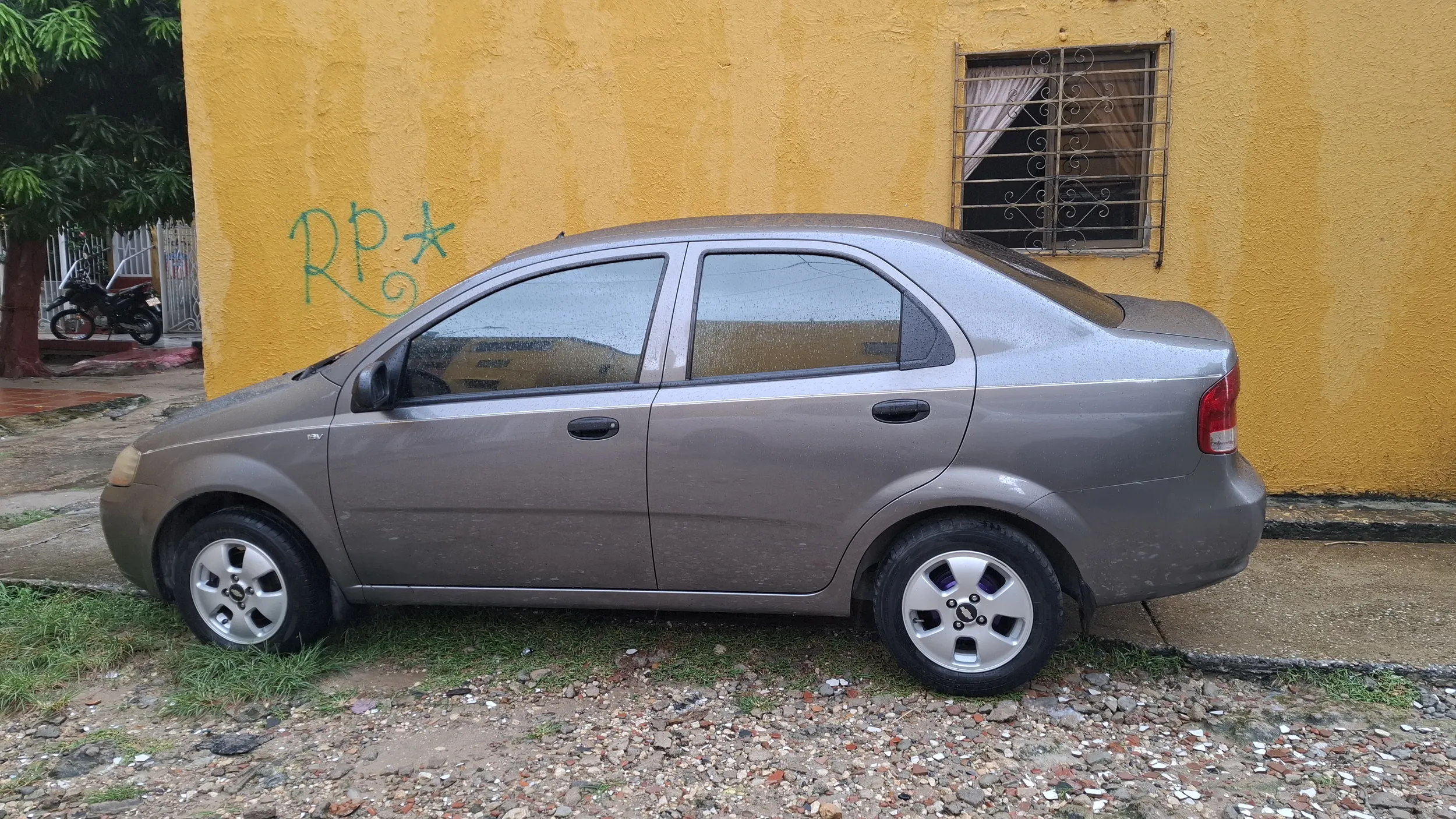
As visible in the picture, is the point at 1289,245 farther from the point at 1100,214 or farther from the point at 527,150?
the point at 527,150

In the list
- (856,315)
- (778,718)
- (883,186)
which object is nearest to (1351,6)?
(883,186)

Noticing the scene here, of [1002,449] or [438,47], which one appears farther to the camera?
[438,47]

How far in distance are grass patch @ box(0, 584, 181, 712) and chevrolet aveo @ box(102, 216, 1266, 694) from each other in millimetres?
388

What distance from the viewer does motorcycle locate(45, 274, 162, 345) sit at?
14.9 meters

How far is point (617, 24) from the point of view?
20.0ft

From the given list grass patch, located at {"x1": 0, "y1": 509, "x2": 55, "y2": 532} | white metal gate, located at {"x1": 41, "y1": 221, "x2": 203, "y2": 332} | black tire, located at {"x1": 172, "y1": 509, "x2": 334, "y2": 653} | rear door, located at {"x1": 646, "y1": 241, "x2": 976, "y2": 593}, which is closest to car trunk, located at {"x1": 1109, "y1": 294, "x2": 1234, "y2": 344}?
rear door, located at {"x1": 646, "y1": 241, "x2": 976, "y2": 593}

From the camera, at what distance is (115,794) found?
10.6 feet

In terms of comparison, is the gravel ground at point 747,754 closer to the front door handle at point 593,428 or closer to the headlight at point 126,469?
the headlight at point 126,469

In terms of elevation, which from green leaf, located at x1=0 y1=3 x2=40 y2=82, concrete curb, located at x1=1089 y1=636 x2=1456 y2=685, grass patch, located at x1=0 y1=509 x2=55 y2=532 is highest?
green leaf, located at x1=0 y1=3 x2=40 y2=82

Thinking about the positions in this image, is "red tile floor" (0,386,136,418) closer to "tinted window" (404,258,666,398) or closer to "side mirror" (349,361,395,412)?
"side mirror" (349,361,395,412)

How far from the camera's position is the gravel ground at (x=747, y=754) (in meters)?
3.12

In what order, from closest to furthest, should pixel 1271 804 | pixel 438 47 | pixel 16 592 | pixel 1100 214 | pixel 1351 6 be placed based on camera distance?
pixel 1271 804 → pixel 16 592 → pixel 1351 6 → pixel 1100 214 → pixel 438 47

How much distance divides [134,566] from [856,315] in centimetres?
289

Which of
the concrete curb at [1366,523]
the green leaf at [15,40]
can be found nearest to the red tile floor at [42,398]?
the green leaf at [15,40]
